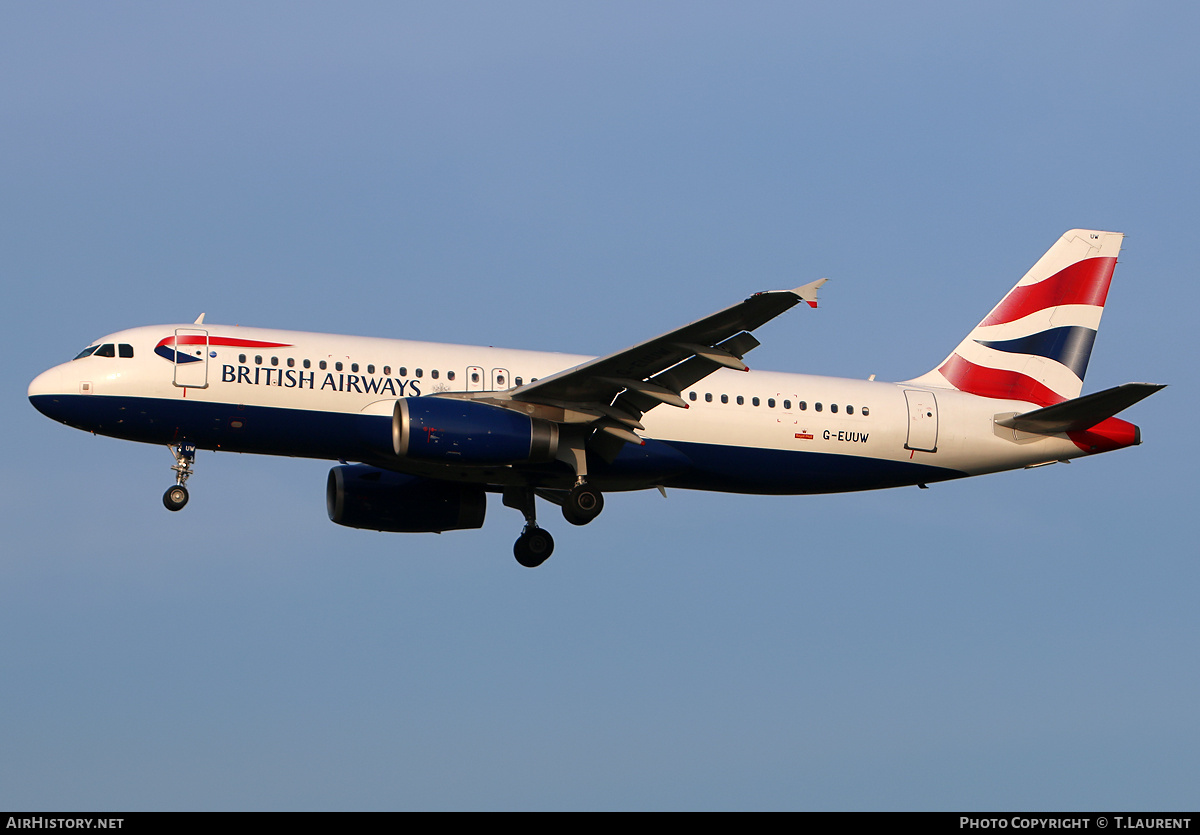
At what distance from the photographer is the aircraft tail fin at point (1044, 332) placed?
3703 centimetres

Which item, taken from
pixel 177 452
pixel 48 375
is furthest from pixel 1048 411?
pixel 48 375

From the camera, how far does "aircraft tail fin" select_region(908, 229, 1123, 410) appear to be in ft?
121

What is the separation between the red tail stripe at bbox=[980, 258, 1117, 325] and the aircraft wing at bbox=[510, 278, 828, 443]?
1142 centimetres

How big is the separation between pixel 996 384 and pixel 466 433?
14381 millimetres

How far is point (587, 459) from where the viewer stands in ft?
107

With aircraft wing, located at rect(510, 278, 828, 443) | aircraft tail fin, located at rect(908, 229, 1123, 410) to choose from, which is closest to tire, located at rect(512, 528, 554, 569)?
aircraft wing, located at rect(510, 278, 828, 443)

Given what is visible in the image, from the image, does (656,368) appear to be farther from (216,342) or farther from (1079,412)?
(1079,412)

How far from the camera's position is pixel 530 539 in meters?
35.1

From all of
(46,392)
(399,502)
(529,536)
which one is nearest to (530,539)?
(529,536)

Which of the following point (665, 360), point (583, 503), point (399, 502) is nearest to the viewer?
point (665, 360)

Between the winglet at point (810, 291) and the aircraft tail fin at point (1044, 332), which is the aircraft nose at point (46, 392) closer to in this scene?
the winglet at point (810, 291)

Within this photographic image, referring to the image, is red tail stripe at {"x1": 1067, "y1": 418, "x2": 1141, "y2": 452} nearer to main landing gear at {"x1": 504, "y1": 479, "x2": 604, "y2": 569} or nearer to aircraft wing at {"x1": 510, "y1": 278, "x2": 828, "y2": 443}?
aircraft wing at {"x1": 510, "y1": 278, "x2": 828, "y2": 443}
